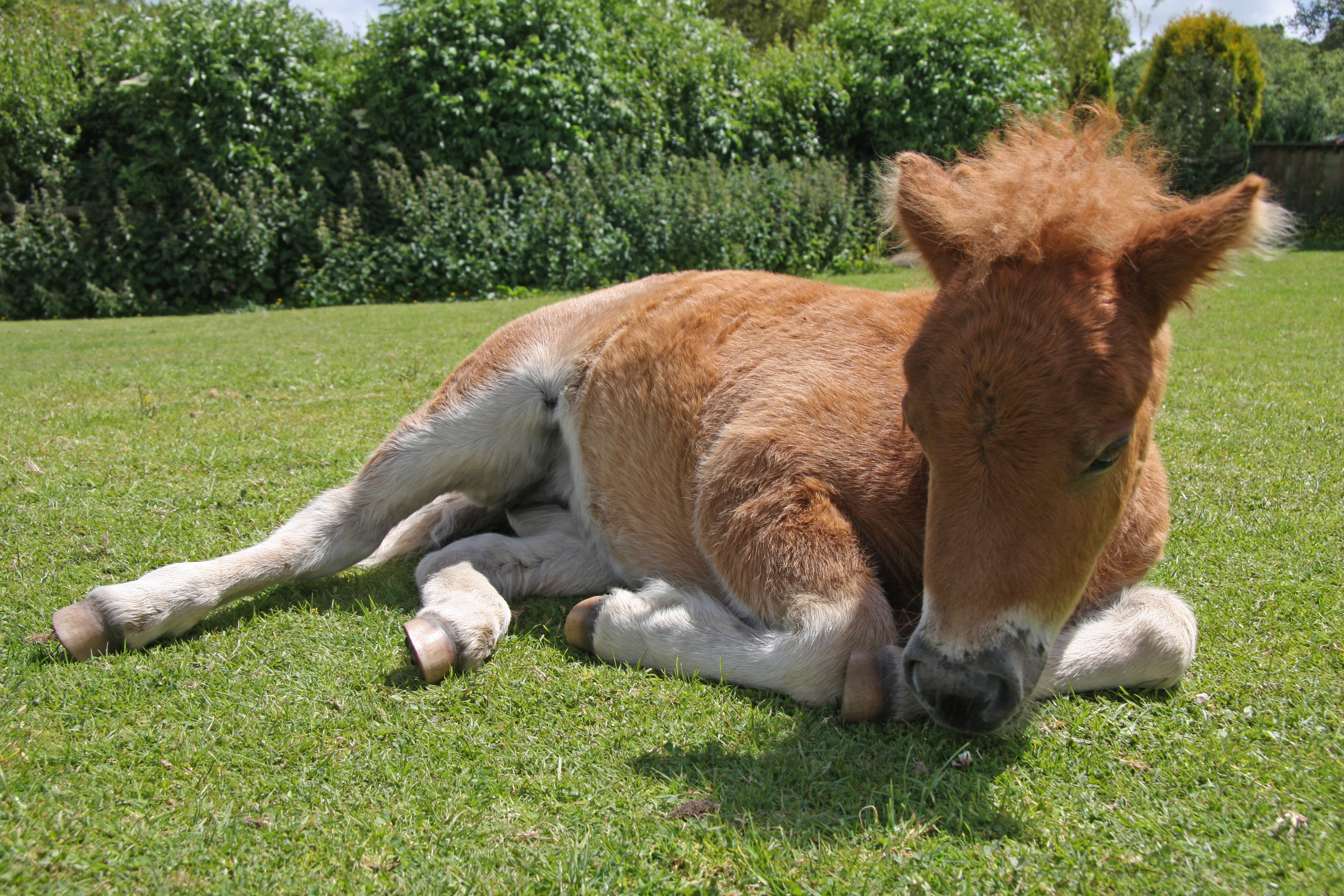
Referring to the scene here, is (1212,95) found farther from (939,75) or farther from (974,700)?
(974,700)

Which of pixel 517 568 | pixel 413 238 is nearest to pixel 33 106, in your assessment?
pixel 413 238

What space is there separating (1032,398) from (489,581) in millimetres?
2151

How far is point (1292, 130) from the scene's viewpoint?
22547 millimetres

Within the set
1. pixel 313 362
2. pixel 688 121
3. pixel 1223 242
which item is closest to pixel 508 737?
pixel 1223 242

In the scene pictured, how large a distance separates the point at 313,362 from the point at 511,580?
549 cm

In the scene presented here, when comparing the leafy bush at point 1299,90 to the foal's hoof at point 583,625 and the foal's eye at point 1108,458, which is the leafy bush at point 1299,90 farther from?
the foal's hoof at point 583,625

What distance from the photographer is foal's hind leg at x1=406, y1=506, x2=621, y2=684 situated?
8.81ft

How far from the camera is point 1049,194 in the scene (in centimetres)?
230

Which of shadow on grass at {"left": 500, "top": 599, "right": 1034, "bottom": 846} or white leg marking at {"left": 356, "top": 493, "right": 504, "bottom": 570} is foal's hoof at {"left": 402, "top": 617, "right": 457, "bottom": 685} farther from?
white leg marking at {"left": 356, "top": 493, "right": 504, "bottom": 570}

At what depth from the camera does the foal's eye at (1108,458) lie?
82.5 inches

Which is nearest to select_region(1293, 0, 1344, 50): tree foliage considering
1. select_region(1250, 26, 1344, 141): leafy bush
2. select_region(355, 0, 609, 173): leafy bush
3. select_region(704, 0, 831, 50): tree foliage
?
select_region(1250, 26, 1344, 141): leafy bush

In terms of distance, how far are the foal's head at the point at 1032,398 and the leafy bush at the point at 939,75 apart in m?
14.2

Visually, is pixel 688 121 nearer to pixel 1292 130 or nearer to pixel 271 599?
pixel 271 599

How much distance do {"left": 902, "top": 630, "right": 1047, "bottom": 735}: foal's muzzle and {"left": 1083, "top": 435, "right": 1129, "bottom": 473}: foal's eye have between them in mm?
440
